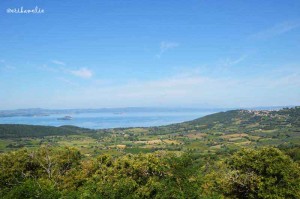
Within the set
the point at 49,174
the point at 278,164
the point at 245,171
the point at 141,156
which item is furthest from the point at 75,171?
the point at 278,164

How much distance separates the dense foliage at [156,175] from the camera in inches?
1225

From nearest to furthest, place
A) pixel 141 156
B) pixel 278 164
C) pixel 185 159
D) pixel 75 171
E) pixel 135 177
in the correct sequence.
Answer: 1. pixel 185 159
2. pixel 278 164
3. pixel 135 177
4. pixel 75 171
5. pixel 141 156

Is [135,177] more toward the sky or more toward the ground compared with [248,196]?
more toward the sky

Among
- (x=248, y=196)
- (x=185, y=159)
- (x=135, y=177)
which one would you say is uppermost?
(x=185, y=159)

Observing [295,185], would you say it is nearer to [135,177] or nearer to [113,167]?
[135,177]

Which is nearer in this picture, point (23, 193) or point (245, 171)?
Result: point (23, 193)

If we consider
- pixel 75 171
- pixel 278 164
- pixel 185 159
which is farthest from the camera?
pixel 75 171

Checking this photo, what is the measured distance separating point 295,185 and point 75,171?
2820 centimetres

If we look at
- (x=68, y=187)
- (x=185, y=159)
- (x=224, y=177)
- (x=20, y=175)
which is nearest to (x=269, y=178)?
(x=224, y=177)

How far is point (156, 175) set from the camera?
38219 millimetres

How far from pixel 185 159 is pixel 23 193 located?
1726 cm

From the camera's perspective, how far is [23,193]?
24438mm

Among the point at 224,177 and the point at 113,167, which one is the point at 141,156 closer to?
the point at 113,167

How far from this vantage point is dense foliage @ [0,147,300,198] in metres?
31.1
